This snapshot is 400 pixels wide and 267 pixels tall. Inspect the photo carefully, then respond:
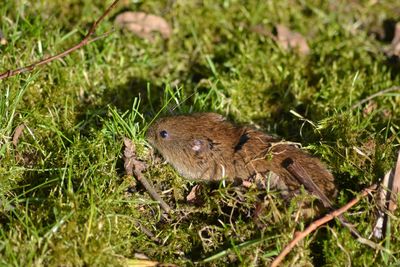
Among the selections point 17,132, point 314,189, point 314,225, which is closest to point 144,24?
point 17,132

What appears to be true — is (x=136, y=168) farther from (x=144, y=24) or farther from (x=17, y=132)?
(x=144, y=24)

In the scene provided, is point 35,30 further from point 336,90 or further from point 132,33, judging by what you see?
point 336,90

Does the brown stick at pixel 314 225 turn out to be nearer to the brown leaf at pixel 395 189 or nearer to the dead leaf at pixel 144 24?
the brown leaf at pixel 395 189

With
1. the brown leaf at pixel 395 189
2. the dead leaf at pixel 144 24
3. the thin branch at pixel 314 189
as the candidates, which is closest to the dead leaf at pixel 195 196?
the thin branch at pixel 314 189

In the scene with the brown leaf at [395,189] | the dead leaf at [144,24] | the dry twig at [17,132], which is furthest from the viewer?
the dead leaf at [144,24]

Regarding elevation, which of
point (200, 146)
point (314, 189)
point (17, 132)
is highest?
point (17, 132)

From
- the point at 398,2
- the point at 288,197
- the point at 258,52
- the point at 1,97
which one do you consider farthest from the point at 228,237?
the point at 398,2

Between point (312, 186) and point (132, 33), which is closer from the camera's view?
point (312, 186)
